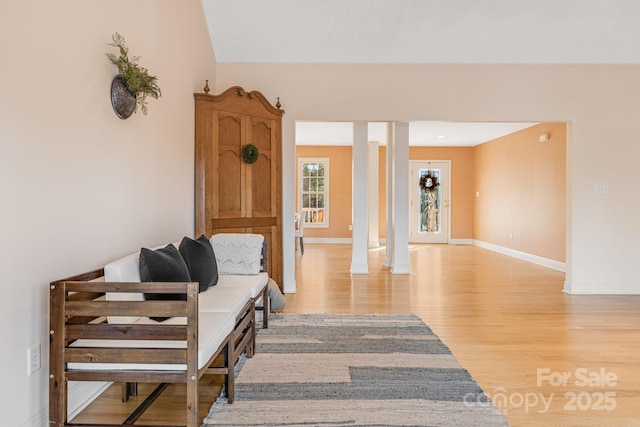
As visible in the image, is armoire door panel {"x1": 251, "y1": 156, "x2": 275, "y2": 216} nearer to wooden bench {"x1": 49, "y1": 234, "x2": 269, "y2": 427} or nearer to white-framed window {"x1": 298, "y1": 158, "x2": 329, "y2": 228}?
wooden bench {"x1": 49, "y1": 234, "x2": 269, "y2": 427}

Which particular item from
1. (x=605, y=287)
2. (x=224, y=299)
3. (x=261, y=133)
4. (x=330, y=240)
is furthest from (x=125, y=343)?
(x=330, y=240)

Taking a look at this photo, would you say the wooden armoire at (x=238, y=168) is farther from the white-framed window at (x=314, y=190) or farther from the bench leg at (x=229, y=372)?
the white-framed window at (x=314, y=190)

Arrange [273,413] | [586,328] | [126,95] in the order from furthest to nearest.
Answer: [586,328] → [126,95] → [273,413]

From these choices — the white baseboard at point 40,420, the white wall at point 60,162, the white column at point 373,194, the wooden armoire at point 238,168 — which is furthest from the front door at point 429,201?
the white baseboard at point 40,420

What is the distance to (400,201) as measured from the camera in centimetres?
661

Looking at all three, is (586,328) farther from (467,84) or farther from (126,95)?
(126,95)

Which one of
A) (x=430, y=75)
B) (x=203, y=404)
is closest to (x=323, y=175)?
(x=430, y=75)

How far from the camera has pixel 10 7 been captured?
1.79 meters

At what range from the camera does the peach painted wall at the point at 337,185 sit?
1116cm

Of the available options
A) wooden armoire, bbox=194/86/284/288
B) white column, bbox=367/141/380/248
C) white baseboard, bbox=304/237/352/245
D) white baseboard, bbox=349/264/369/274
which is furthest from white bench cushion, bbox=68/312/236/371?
white baseboard, bbox=304/237/352/245

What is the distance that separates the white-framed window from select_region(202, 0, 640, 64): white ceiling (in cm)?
608

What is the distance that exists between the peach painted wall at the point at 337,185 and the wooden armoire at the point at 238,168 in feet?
20.1

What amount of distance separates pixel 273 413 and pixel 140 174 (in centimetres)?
184

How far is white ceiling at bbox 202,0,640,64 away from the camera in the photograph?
15.1 ft
